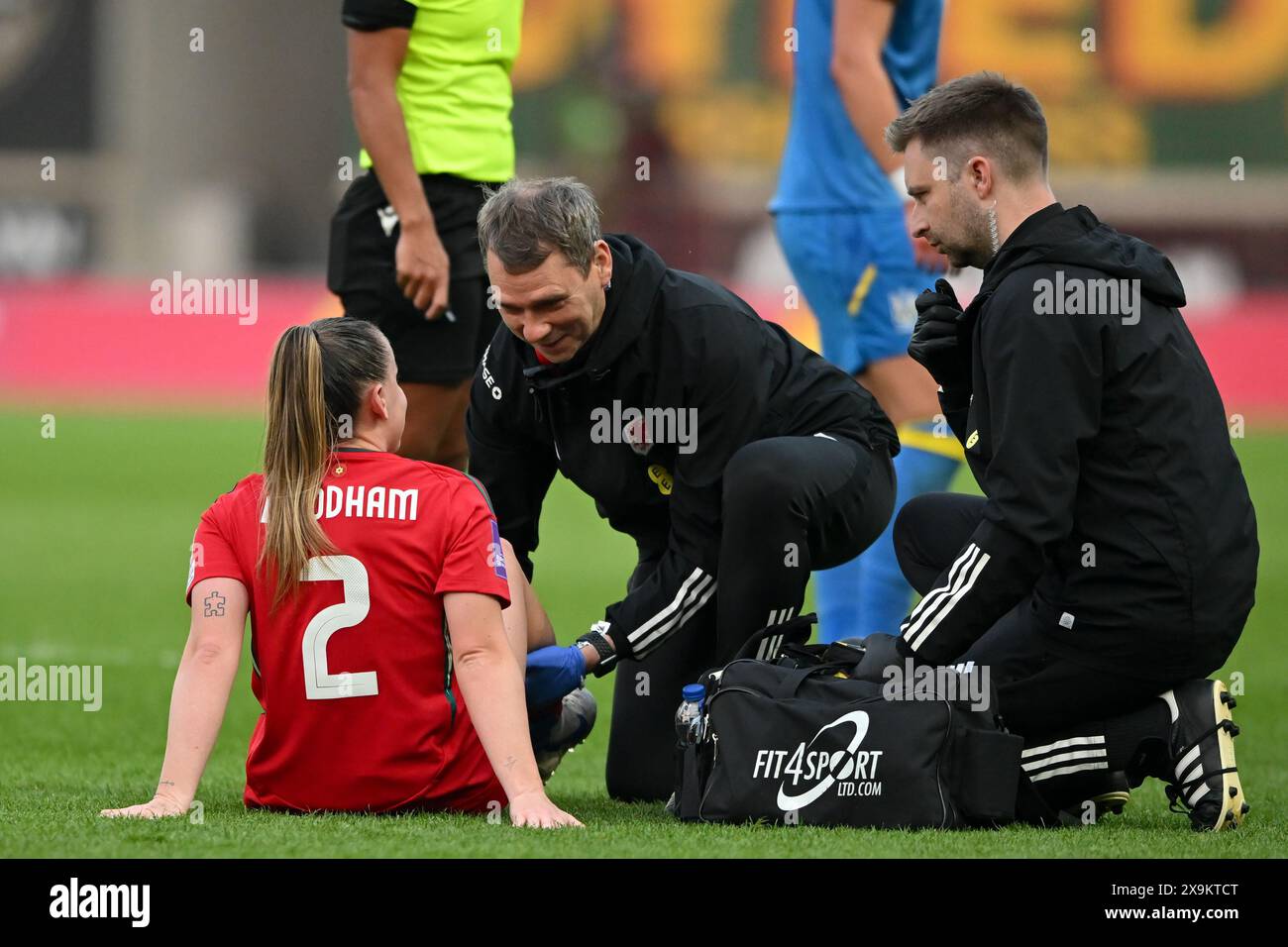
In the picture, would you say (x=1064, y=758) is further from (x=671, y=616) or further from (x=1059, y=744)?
(x=671, y=616)

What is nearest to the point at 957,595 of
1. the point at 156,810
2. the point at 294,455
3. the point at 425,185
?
the point at 294,455

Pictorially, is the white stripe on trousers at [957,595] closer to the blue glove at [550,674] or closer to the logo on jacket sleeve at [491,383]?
the blue glove at [550,674]

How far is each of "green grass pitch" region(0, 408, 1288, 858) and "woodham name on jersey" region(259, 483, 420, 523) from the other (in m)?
0.58

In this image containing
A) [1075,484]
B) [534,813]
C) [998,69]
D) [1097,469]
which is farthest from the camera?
[998,69]

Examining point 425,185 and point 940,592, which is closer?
point 940,592

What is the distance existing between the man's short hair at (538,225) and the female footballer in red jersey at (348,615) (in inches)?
15.3

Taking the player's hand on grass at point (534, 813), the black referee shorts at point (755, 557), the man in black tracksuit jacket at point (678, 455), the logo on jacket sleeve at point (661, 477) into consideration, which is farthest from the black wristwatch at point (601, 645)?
the player's hand on grass at point (534, 813)

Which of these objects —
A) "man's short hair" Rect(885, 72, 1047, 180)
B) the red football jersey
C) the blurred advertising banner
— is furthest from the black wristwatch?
the blurred advertising banner

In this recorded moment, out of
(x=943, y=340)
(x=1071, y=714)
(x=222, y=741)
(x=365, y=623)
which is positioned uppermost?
(x=943, y=340)

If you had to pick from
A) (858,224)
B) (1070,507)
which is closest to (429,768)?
(1070,507)

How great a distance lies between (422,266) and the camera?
507 cm

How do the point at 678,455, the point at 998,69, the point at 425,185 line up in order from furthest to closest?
the point at 998,69
the point at 425,185
the point at 678,455

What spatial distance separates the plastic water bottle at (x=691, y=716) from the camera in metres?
3.83

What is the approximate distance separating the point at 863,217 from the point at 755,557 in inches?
68.9
